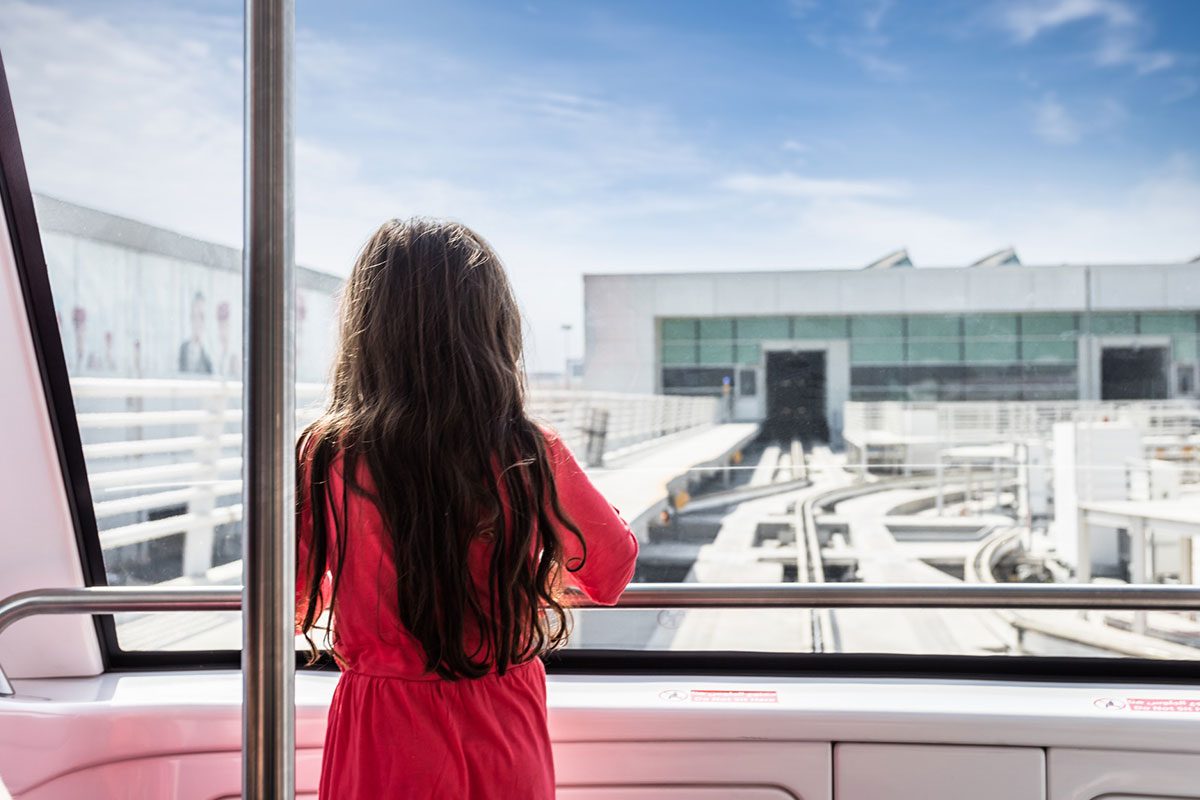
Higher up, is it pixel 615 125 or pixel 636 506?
pixel 615 125

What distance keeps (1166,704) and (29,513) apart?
2296mm

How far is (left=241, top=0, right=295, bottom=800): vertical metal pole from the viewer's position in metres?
0.36

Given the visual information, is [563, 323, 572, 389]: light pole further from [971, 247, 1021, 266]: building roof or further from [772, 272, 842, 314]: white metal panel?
[971, 247, 1021, 266]: building roof

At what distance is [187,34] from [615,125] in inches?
41.2

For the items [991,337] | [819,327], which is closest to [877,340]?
[819,327]

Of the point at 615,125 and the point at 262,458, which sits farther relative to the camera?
the point at 615,125

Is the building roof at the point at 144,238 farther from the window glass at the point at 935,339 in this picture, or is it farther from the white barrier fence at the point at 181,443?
the window glass at the point at 935,339

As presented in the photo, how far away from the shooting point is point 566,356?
6.91 feet

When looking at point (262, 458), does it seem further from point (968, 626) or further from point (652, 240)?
point (652, 240)

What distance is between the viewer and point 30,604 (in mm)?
1521

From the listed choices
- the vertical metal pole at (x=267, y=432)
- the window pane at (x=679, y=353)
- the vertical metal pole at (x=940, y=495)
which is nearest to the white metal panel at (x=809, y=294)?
the window pane at (x=679, y=353)

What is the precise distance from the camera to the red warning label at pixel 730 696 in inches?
61.9

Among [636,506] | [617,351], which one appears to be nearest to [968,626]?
[636,506]

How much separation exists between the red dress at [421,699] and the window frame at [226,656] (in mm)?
645
